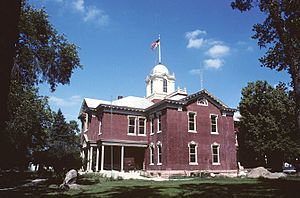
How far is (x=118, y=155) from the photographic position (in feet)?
114

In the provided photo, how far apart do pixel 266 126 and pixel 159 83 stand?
672 inches

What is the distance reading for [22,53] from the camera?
17516mm

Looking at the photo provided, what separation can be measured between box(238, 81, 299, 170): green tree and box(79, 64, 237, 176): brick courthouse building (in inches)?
176

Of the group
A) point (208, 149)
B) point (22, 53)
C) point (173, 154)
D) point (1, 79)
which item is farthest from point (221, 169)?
point (1, 79)

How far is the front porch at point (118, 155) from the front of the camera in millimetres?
33406

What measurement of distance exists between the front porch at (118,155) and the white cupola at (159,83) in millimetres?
10393

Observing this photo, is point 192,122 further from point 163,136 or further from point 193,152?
point 163,136

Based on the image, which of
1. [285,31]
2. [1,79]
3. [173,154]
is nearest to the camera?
[1,79]

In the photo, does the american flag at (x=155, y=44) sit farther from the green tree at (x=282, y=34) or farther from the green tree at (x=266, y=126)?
the green tree at (x=282, y=34)

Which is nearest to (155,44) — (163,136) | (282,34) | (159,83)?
(159,83)

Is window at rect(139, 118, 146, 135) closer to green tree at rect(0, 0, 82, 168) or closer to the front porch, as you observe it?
the front porch

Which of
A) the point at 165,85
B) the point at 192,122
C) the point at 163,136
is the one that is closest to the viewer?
the point at 163,136

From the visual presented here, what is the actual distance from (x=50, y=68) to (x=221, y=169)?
23.4 metres

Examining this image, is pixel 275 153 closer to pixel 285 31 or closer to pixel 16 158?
pixel 285 31
